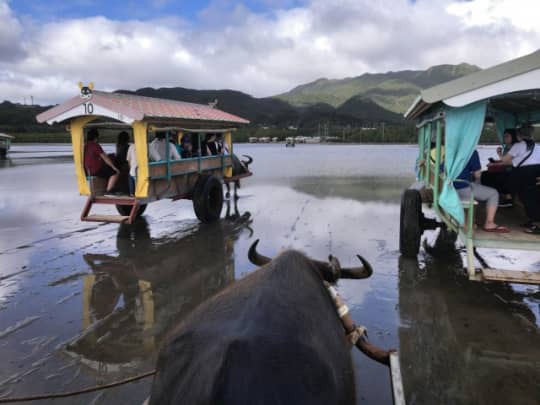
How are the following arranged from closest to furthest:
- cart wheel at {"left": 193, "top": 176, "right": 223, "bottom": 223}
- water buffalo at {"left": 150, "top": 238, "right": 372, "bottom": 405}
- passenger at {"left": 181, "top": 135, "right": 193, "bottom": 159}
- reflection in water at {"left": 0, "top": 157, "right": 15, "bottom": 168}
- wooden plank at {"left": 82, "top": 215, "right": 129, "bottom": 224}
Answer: water buffalo at {"left": 150, "top": 238, "right": 372, "bottom": 405}
wooden plank at {"left": 82, "top": 215, "right": 129, "bottom": 224}
cart wheel at {"left": 193, "top": 176, "right": 223, "bottom": 223}
passenger at {"left": 181, "top": 135, "right": 193, "bottom": 159}
reflection in water at {"left": 0, "top": 157, "right": 15, "bottom": 168}

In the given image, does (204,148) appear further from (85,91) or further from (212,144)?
(85,91)

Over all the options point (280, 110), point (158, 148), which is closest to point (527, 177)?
point (158, 148)

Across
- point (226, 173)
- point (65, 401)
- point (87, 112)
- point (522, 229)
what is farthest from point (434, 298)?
point (226, 173)

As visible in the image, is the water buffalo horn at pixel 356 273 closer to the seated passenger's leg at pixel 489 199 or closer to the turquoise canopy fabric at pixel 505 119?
the seated passenger's leg at pixel 489 199

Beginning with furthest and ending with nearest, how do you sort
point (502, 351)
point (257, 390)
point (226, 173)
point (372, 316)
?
point (226, 173), point (372, 316), point (502, 351), point (257, 390)

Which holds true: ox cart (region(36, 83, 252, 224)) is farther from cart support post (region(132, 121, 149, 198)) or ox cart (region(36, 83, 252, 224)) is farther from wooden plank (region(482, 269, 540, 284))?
wooden plank (region(482, 269, 540, 284))

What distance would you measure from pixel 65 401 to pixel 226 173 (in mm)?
8004

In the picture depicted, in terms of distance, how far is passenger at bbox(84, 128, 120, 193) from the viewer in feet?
23.9

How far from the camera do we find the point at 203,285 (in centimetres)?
514

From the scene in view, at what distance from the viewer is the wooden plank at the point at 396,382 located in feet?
7.05

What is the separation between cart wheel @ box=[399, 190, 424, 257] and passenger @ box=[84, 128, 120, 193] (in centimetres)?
492

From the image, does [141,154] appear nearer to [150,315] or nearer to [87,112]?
[87,112]

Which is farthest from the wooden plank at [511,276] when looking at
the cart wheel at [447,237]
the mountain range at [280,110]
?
the mountain range at [280,110]

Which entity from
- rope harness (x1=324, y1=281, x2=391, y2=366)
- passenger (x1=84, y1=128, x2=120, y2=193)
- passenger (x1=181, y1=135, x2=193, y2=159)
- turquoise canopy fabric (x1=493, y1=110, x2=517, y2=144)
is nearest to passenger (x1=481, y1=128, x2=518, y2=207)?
turquoise canopy fabric (x1=493, y1=110, x2=517, y2=144)
